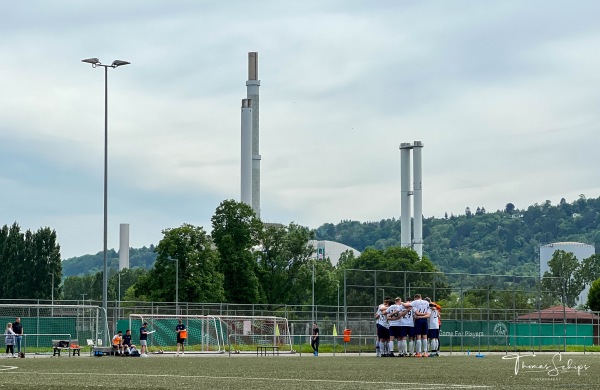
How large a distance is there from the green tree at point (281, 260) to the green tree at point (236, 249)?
611 centimetres

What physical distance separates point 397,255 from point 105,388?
10413 centimetres

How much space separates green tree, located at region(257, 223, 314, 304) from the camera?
94250mm

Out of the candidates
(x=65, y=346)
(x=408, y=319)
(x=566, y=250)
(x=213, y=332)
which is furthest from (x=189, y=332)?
(x=566, y=250)

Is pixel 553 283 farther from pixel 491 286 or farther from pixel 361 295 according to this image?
pixel 361 295

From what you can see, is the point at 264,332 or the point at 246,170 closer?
the point at 264,332

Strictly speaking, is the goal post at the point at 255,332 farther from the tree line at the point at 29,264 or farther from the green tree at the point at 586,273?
the green tree at the point at 586,273

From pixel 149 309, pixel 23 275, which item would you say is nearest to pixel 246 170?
pixel 23 275

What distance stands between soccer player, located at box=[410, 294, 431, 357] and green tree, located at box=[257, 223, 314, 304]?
203 ft

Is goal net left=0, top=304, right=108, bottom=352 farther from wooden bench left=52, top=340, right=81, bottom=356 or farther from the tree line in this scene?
the tree line

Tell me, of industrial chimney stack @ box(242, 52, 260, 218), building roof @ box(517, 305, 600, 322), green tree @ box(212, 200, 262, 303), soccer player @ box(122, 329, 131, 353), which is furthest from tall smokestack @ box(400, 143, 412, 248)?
soccer player @ box(122, 329, 131, 353)

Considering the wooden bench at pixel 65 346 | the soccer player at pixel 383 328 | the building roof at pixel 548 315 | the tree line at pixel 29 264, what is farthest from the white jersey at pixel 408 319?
the tree line at pixel 29 264

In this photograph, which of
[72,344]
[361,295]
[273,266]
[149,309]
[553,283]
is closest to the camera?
[72,344]

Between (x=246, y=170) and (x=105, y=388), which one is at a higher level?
(x=246, y=170)

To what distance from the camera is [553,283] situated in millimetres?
53344
